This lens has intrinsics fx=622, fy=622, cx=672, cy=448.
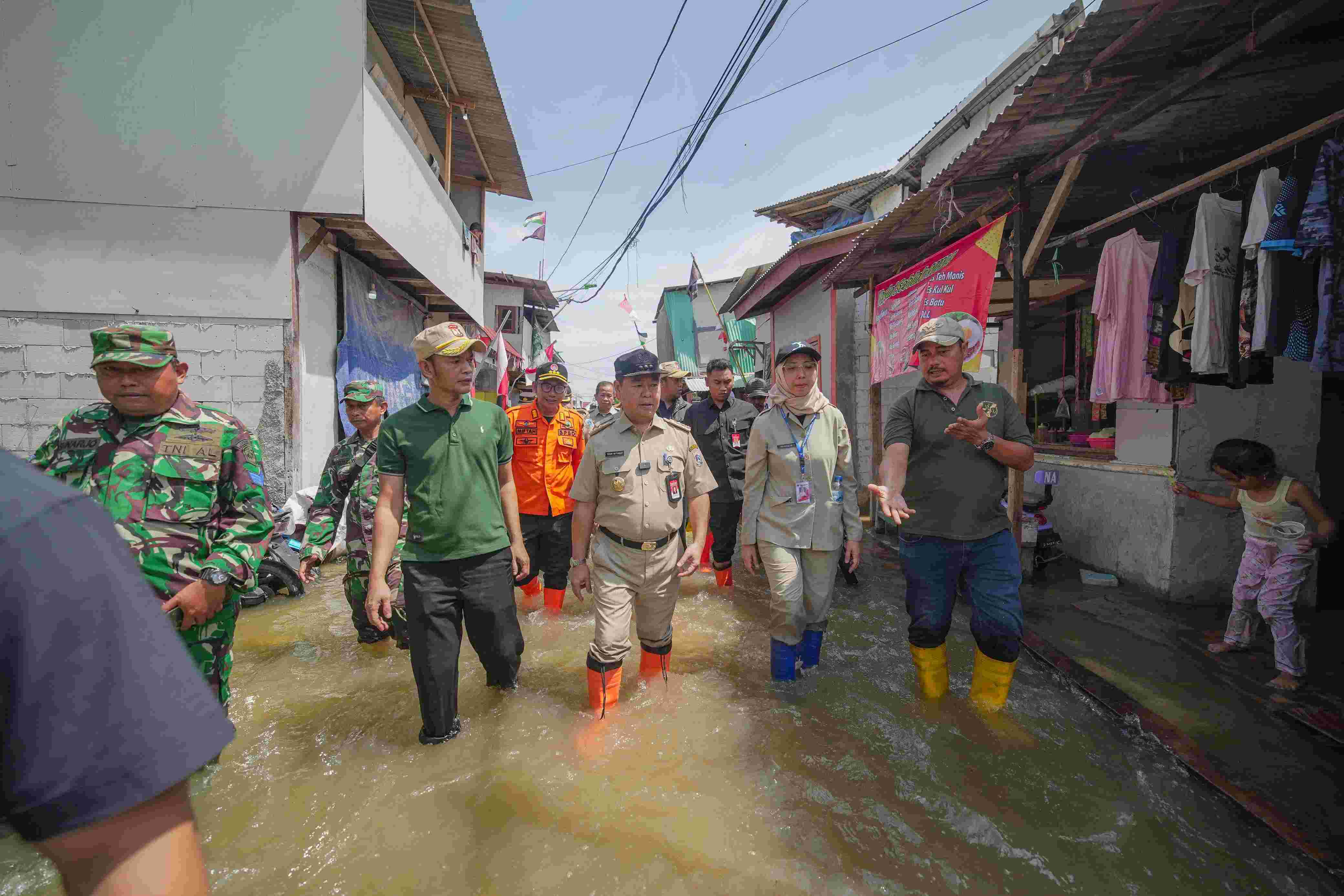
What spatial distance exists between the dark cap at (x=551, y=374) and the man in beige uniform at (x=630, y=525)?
186 centimetres

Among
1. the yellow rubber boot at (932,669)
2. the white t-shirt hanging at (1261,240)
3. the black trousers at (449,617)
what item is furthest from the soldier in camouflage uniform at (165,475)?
the white t-shirt hanging at (1261,240)

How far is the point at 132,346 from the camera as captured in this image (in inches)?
100.0

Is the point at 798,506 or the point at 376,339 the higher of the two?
the point at 376,339

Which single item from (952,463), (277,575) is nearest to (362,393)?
(277,575)

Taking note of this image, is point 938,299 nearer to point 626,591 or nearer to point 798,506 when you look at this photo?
point 798,506

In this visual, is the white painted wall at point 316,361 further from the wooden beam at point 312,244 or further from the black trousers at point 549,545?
the black trousers at point 549,545

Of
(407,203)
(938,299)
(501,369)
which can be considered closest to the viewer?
(938,299)

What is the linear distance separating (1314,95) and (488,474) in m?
5.36

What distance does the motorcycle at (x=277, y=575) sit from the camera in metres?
5.89

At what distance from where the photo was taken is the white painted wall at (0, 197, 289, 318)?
633 cm

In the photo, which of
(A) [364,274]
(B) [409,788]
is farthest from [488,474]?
(A) [364,274]

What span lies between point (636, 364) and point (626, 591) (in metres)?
1.32

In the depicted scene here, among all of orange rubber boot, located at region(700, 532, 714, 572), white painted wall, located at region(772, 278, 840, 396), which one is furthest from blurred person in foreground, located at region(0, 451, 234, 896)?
white painted wall, located at region(772, 278, 840, 396)

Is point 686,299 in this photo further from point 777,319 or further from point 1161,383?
point 1161,383
